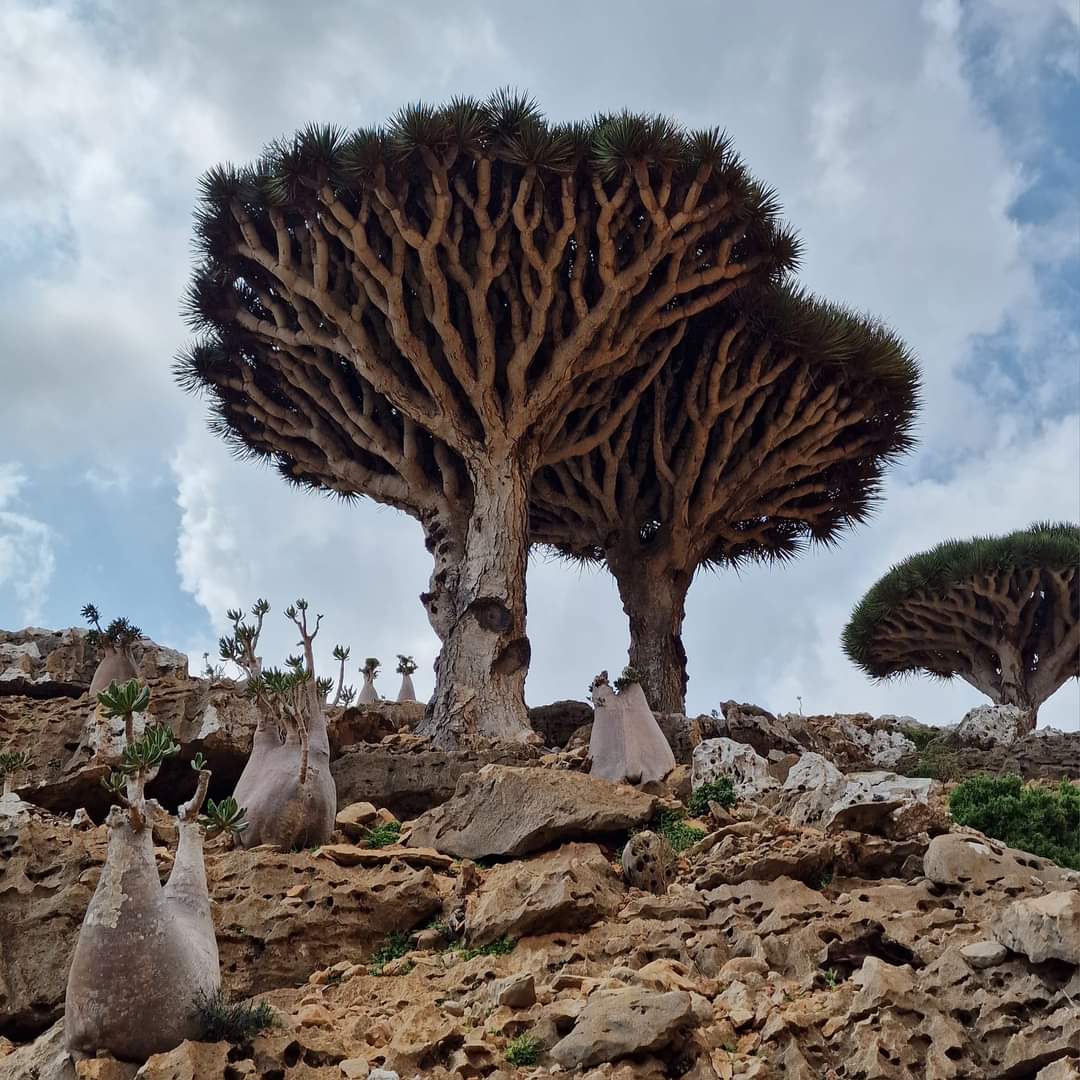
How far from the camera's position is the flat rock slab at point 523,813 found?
6027 millimetres

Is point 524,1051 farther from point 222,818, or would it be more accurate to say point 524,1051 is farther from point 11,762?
point 11,762

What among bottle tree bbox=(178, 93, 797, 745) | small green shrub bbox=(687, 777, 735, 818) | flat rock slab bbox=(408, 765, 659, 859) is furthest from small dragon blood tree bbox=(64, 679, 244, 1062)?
bottle tree bbox=(178, 93, 797, 745)

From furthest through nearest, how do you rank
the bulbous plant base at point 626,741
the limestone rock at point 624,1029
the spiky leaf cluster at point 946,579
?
the spiky leaf cluster at point 946,579 < the bulbous plant base at point 626,741 < the limestone rock at point 624,1029

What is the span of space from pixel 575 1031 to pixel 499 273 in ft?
30.6

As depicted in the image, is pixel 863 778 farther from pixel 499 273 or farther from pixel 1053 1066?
pixel 499 273

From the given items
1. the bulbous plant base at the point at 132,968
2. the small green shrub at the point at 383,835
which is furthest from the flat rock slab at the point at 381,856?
the bulbous plant base at the point at 132,968

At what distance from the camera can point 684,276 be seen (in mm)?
12062

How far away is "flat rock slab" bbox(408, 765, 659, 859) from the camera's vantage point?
603cm

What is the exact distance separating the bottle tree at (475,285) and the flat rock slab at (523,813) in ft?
11.5

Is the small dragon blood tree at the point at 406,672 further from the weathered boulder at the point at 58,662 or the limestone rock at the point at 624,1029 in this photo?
the limestone rock at the point at 624,1029

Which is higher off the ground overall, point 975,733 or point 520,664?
point 520,664

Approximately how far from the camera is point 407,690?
46.4 feet

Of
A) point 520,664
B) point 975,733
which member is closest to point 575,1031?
point 520,664

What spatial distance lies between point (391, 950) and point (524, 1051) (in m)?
1.58
